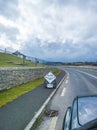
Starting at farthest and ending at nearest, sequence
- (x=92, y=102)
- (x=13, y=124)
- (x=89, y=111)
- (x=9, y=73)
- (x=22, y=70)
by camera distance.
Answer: (x=22, y=70) < (x=9, y=73) < (x=13, y=124) < (x=92, y=102) < (x=89, y=111)

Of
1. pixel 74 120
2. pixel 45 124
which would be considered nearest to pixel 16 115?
pixel 45 124

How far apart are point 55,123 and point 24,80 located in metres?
14.9

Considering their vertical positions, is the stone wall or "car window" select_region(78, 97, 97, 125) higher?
"car window" select_region(78, 97, 97, 125)

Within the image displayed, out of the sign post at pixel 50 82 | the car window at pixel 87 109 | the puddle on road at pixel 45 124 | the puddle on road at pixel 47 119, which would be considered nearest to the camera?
the car window at pixel 87 109

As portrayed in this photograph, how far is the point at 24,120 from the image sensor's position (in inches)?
369

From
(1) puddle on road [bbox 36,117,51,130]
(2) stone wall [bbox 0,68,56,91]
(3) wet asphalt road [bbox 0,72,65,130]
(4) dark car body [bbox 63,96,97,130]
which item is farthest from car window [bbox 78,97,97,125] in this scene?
(2) stone wall [bbox 0,68,56,91]

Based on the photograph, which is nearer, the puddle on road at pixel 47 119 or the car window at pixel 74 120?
the car window at pixel 74 120

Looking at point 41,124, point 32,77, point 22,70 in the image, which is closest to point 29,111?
point 41,124

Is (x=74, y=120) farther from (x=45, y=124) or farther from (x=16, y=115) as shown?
(x=16, y=115)

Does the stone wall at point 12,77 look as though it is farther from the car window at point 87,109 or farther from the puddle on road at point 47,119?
the car window at point 87,109

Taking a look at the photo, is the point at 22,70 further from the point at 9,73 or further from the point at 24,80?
the point at 9,73

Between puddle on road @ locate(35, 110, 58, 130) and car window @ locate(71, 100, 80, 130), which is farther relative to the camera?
puddle on road @ locate(35, 110, 58, 130)

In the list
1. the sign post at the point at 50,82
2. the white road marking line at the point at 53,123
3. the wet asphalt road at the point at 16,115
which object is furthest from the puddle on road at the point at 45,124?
the sign post at the point at 50,82

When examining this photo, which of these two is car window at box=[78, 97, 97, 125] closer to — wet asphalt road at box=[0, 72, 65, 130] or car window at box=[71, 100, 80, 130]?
car window at box=[71, 100, 80, 130]
